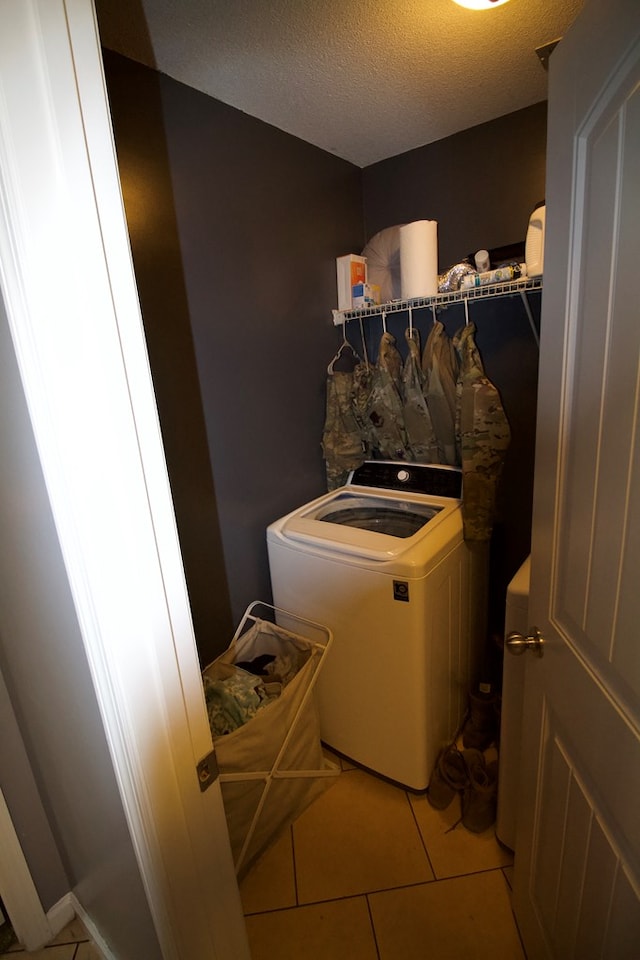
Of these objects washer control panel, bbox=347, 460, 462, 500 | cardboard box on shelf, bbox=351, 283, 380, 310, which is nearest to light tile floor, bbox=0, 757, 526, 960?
washer control panel, bbox=347, 460, 462, 500

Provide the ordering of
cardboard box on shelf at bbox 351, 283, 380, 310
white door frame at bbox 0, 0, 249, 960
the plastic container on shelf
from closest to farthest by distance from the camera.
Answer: white door frame at bbox 0, 0, 249, 960, the plastic container on shelf, cardboard box on shelf at bbox 351, 283, 380, 310

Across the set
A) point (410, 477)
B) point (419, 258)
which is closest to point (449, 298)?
point (419, 258)

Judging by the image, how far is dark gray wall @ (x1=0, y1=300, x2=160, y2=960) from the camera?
659 mm

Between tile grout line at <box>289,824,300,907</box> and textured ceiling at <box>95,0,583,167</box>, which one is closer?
textured ceiling at <box>95,0,583,167</box>

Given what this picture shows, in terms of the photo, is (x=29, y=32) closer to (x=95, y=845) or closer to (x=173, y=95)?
(x=173, y=95)

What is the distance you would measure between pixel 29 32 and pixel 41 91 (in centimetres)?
5

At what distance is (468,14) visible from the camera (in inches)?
44.6

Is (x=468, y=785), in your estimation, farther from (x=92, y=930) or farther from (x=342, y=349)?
(x=342, y=349)

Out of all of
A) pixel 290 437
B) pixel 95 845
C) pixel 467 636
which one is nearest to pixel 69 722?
pixel 95 845

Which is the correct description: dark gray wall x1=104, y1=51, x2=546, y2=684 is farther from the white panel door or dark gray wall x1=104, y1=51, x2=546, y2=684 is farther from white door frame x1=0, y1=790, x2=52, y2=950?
the white panel door

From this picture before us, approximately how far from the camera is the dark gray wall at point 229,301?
133 cm

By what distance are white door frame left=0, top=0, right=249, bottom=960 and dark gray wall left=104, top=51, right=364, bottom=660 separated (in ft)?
2.91

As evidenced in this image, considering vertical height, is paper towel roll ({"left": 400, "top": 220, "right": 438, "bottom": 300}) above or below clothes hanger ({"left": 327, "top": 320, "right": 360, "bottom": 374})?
above

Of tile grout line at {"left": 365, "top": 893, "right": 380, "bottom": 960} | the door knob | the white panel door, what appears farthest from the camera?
tile grout line at {"left": 365, "top": 893, "right": 380, "bottom": 960}
